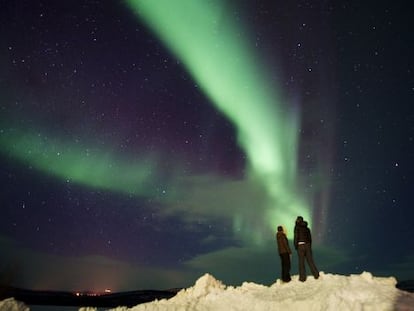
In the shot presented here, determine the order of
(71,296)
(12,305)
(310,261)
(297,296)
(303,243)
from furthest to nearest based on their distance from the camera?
(71,296) → (12,305) → (303,243) → (310,261) → (297,296)

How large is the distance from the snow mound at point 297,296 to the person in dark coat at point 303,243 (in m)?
0.48

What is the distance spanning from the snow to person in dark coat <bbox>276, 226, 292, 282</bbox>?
1.43ft

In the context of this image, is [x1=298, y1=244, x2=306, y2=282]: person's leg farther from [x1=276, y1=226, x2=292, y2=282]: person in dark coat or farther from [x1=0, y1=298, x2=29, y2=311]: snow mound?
[x1=0, y1=298, x2=29, y2=311]: snow mound

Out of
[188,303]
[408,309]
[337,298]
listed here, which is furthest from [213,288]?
[408,309]

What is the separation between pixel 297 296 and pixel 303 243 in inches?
86.6

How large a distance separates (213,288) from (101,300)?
30.5 metres

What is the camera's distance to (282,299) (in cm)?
1162

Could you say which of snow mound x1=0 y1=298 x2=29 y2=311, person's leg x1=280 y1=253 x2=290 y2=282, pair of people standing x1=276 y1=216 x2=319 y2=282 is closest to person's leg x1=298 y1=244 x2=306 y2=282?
pair of people standing x1=276 y1=216 x2=319 y2=282

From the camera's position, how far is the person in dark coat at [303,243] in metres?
13.0

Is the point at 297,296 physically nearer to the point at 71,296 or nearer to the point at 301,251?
the point at 301,251

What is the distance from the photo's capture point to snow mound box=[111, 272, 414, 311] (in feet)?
32.9

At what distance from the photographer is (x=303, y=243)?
1320 cm

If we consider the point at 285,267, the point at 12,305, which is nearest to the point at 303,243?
the point at 285,267

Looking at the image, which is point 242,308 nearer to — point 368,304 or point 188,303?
point 188,303
